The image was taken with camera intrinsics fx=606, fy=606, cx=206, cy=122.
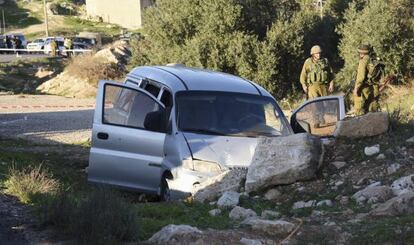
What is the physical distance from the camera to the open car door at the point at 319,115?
8.09 m

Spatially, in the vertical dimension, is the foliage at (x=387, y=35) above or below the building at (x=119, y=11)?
above

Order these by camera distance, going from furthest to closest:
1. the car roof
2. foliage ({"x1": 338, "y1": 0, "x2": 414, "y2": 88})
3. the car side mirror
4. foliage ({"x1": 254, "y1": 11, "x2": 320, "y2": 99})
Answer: foliage ({"x1": 254, "y1": 11, "x2": 320, "y2": 99})
foliage ({"x1": 338, "y1": 0, "x2": 414, "y2": 88})
the car roof
the car side mirror

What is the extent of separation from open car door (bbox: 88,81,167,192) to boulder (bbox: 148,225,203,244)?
2987mm

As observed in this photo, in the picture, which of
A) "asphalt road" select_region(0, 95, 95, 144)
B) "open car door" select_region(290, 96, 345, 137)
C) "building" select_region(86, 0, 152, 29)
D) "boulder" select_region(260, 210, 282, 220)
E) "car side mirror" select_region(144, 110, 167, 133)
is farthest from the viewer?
"building" select_region(86, 0, 152, 29)

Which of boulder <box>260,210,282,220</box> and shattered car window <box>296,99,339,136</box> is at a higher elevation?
shattered car window <box>296,99,339,136</box>

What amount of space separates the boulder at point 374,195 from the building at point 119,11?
7915 cm

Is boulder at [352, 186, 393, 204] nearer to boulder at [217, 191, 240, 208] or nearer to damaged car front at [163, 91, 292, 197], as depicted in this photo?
boulder at [217, 191, 240, 208]

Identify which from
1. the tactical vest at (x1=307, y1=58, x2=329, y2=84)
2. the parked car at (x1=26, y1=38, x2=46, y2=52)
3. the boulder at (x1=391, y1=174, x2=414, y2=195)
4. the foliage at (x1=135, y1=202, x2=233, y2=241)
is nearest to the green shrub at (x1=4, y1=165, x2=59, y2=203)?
the foliage at (x1=135, y1=202, x2=233, y2=241)

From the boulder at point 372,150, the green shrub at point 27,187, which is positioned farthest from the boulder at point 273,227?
the green shrub at point 27,187

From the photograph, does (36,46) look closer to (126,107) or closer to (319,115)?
(126,107)

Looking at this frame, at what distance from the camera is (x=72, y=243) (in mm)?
4238

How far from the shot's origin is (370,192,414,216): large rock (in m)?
4.87

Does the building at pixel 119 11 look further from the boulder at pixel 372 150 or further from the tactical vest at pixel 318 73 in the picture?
the boulder at pixel 372 150

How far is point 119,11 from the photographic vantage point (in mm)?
87750
